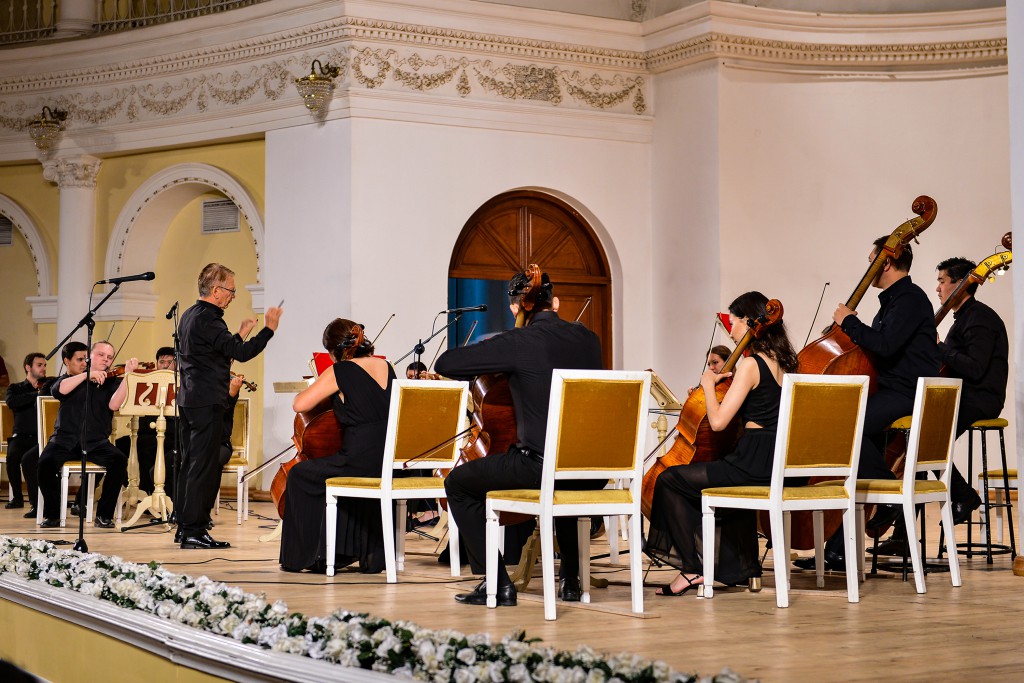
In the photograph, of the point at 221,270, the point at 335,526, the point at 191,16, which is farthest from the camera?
the point at 191,16

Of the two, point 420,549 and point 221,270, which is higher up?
point 221,270

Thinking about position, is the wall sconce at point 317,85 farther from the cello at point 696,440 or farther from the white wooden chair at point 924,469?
the white wooden chair at point 924,469

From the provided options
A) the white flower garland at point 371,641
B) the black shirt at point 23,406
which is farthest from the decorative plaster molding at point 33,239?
the white flower garland at point 371,641

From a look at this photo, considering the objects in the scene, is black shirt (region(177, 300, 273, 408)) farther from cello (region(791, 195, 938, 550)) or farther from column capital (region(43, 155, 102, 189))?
column capital (region(43, 155, 102, 189))

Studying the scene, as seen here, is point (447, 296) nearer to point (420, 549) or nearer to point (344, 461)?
point (420, 549)

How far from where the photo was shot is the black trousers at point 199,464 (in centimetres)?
678

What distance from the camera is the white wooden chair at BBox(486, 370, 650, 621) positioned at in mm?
4559

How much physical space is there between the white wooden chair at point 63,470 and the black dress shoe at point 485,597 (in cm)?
342

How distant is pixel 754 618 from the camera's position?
451 cm

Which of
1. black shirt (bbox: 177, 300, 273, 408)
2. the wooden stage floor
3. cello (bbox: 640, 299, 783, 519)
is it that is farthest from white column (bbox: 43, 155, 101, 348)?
cello (bbox: 640, 299, 783, 519)

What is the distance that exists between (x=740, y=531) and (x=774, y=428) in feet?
1.43

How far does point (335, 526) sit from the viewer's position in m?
5.80

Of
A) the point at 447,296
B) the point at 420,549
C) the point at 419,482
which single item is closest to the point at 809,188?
the point at 447,296

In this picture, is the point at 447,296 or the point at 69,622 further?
the point at 447,296
